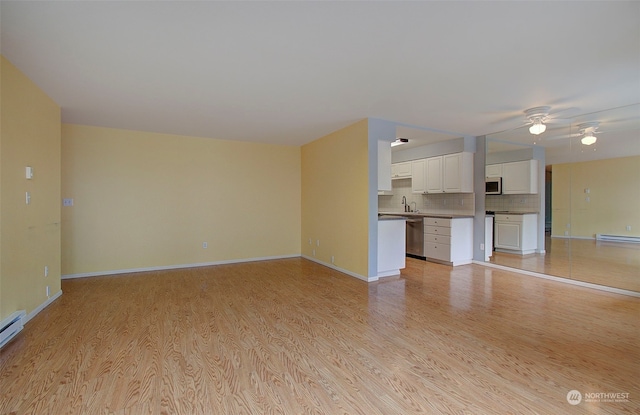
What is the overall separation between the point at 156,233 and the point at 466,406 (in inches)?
213

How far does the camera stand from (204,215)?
5805 millimetres

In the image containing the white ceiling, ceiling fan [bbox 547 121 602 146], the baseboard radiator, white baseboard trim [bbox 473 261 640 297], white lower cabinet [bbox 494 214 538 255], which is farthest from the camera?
white lower cabinet [bbox 494 214 538 255]

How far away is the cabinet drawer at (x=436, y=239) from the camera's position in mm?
5684

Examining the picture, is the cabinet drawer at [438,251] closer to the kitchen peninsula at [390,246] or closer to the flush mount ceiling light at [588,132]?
the kitchen peninsula at [390,246]

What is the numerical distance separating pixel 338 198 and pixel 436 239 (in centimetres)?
227

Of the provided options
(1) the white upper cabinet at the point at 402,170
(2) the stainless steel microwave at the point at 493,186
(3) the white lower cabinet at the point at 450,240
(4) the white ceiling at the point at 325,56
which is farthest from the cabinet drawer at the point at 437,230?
(4) the white ceiling at the point at 325,56

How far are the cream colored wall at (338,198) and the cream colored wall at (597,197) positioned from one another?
138 inches

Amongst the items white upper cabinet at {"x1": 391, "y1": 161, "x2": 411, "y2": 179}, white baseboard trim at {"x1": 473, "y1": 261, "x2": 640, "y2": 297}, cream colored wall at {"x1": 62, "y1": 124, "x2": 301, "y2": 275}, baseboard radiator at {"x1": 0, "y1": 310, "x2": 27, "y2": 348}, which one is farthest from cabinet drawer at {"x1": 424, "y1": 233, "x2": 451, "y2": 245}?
baseboard radiator at {"x1": 0, "y1": 310, "x2": 27, "y2": 348}

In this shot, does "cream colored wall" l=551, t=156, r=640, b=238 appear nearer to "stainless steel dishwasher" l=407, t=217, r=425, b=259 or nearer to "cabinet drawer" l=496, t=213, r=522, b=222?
"cabinet drawer" l=496, t=213, r=522, b=222

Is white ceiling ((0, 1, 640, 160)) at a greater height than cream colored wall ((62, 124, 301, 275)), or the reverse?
white ceiling ((0, 1, 640, 160))

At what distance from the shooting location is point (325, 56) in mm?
2580

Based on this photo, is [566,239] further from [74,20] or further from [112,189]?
[112,189]

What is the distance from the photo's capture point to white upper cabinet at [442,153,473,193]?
19.0 ft

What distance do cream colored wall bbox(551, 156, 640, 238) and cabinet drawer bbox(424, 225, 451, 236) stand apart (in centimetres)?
187
